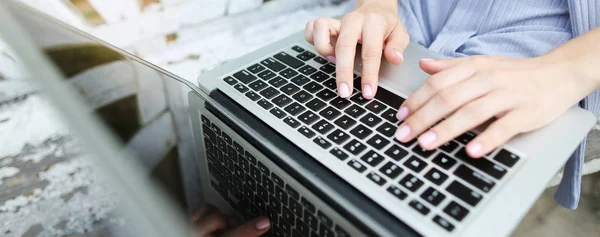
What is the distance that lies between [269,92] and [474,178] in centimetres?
24

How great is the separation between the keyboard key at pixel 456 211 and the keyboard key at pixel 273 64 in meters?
0.28

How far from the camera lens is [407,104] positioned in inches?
16.3

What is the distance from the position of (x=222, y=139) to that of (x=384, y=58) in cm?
24

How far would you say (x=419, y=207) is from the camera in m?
0.32

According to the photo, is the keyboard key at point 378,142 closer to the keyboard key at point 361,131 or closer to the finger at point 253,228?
the keyboard key at point 361,131

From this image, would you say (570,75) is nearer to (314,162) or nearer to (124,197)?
(314,162)

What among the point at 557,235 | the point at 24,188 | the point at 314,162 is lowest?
the point at 557,235

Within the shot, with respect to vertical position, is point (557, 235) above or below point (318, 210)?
below

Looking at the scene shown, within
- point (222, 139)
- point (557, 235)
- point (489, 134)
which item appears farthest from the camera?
point (557, 235)

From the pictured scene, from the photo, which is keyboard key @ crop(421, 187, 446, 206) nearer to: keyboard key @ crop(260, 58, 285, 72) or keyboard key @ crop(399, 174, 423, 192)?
keyboard key @ crop(399, 174, 423, 192)

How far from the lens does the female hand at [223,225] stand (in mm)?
323

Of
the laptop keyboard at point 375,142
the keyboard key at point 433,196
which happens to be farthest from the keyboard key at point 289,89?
the keyboard key at point 433,196

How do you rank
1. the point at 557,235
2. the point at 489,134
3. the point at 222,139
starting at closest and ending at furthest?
the point at 489,134 → the point at 222,139 → the point at 557,235

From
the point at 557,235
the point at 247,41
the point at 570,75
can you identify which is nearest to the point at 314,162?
the point at 570,75
